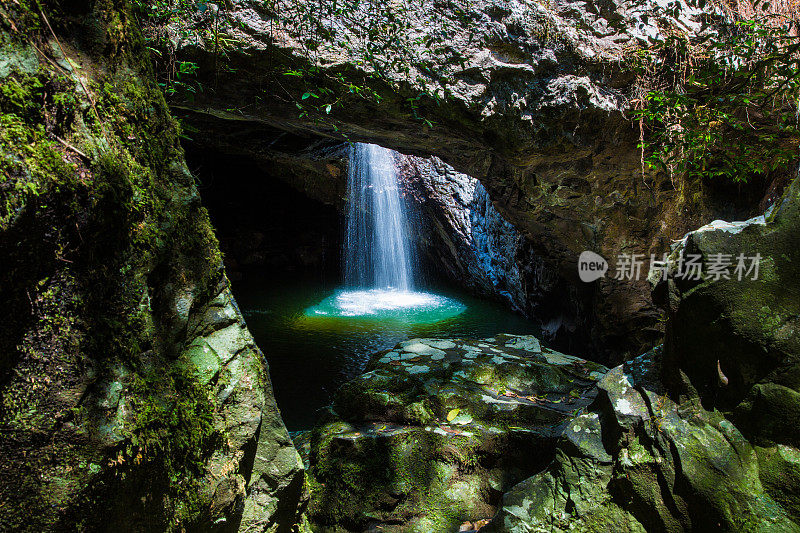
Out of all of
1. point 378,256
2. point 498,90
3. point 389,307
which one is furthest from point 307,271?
point 498,90

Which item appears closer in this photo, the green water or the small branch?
the small branch

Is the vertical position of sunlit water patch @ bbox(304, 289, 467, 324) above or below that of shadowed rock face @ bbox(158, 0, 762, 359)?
below

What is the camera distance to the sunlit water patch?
9.01m

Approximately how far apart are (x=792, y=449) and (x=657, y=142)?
3554 mm

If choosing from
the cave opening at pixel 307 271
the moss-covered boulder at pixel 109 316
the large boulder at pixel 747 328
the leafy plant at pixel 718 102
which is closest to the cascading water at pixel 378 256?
the cave opening at pixel 307 271

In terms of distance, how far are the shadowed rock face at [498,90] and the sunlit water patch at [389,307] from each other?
14.6 ft

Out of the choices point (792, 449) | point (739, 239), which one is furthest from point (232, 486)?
point (739, 239)

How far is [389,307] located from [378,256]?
15.0 ft

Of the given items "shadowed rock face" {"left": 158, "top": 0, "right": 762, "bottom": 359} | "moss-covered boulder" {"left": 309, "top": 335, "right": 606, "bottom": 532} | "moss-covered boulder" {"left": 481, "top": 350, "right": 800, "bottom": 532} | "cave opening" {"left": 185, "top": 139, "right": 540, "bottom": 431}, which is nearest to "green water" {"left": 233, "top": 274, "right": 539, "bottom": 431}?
"cave opening" {"left": 185, "top": 139, "right": 540, "bottom": 431}

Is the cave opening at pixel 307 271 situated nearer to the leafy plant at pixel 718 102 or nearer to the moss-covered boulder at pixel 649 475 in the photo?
the moss-covered boulder at pixel 649 475

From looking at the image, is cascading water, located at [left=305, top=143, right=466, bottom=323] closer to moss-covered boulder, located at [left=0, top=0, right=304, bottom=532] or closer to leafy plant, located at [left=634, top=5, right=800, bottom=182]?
leafy plant, located at [left=634, top=5, right=800, bottom=182]

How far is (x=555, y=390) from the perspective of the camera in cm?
372

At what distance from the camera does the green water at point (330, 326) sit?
5402 mm

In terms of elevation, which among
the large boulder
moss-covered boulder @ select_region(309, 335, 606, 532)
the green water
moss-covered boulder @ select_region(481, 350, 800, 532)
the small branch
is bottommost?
the green water
